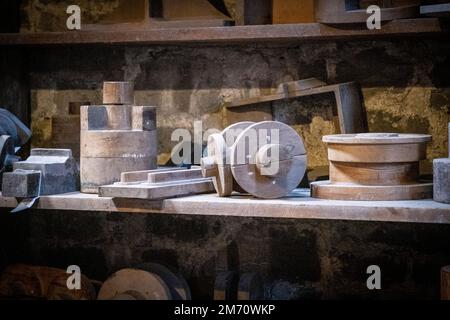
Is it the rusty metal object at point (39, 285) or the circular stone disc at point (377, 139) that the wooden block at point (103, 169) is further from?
the circular stone disc at point (377, 139)

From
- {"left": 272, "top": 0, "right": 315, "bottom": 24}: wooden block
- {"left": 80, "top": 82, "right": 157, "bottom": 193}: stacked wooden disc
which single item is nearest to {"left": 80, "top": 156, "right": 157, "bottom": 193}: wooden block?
{"left": 80, "top": 82, "right": 157, "bottom": 193}: stacked wooden disc

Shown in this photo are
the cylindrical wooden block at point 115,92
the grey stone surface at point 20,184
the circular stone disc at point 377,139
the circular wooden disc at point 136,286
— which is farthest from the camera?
the circular wooden disc at point 136,286

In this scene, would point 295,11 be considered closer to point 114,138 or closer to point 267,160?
point 267,160

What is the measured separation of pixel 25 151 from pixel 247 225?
1.28 metres

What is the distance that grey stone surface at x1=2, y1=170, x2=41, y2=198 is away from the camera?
2.63 metres

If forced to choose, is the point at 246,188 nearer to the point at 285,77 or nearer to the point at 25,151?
the point at 285,77

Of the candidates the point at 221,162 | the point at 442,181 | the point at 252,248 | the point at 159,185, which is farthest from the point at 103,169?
the point at 442,181

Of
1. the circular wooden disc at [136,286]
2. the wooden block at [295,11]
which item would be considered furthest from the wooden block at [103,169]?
the wooden block at [295,11]

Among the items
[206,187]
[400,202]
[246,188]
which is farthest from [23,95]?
[400,202]

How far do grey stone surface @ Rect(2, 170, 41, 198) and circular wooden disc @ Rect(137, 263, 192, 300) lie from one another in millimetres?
685

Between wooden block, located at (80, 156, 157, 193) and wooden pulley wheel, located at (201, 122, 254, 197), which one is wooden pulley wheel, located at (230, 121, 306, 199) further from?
wooden block, located at (80, 156, 157, 193)

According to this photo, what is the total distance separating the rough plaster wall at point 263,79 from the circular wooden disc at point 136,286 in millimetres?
692

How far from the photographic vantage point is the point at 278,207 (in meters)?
2.43

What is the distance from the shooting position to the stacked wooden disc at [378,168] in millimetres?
2469
